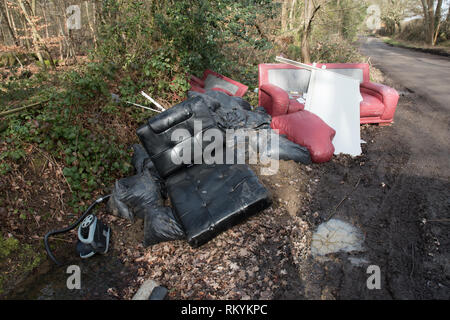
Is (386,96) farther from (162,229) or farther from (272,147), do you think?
(162,229)

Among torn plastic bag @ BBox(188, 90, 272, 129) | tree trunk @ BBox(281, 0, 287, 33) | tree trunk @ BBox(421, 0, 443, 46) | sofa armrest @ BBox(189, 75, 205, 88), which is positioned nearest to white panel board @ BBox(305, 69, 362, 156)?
torn plastic bag @ BBox(188, 90, 272, 129)

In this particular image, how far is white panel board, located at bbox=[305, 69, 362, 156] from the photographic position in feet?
13.5

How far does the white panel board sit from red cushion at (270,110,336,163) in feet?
1.39

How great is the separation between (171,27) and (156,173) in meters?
2.78

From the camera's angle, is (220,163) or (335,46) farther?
(335,46)

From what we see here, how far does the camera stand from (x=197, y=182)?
2818 mm

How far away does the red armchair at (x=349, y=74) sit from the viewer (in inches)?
184

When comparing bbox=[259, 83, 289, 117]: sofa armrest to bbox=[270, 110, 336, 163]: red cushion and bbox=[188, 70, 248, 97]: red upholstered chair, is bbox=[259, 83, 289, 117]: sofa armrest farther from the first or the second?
bbox=[188, 70, 248, 97]: red upholstered chair

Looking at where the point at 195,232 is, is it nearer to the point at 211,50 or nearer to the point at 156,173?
the point at 156,173

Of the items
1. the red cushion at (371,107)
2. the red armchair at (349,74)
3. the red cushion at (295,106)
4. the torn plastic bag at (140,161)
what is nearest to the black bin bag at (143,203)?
the torn plastic bag at (140,161)

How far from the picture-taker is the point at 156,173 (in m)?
3.16

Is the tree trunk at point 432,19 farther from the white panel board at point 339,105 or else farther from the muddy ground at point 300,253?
the muddy ground at point 300,253

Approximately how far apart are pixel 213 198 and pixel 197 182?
0.33m
